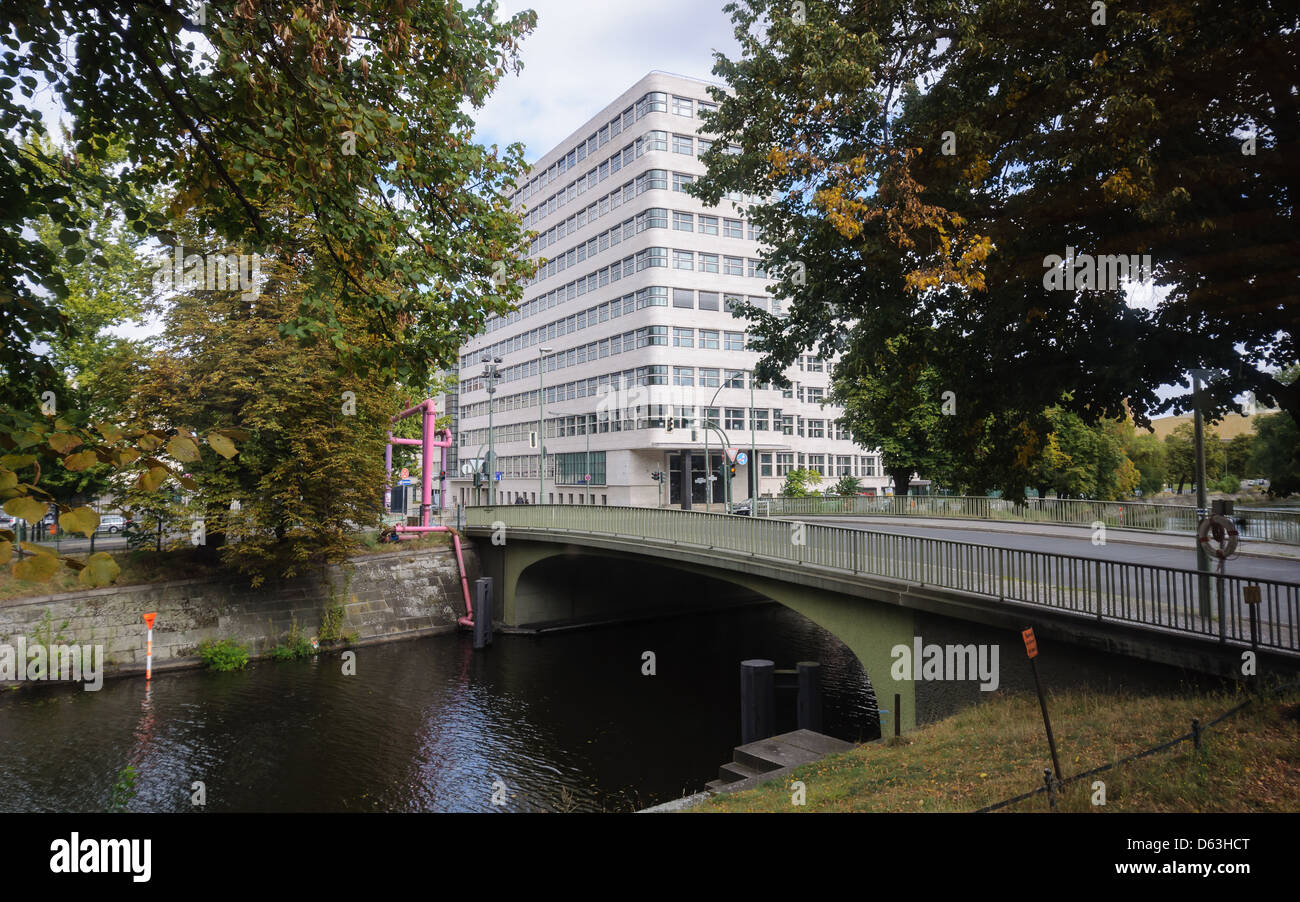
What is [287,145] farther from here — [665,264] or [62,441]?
[665,264]

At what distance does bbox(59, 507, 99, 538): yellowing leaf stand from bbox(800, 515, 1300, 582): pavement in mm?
12937

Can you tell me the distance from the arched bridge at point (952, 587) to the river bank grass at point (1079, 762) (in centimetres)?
79

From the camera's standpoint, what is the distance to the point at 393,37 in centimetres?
637

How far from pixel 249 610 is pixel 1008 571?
2432 cm

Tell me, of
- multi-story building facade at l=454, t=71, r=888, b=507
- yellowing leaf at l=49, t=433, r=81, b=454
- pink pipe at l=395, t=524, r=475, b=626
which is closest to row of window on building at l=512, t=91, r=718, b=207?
multi-story building facade at l=454, t=71, r=888, b=507

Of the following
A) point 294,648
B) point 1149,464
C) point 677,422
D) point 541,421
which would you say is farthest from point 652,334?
point 1149,464

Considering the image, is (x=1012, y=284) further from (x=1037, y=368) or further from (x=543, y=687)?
(x=543, y=687)

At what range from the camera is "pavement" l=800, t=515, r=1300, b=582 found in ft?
51.9

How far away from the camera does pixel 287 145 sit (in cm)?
563

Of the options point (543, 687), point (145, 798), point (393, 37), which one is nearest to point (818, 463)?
point (543, 687)

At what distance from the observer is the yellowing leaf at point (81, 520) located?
2.33 metres

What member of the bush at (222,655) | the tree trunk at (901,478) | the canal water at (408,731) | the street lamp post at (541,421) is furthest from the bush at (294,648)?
the tree trunk at (901,478)

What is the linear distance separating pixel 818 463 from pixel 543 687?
46938 millimetres

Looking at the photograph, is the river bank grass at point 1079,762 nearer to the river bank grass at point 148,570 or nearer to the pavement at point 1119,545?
the pavement at point 1119,545
